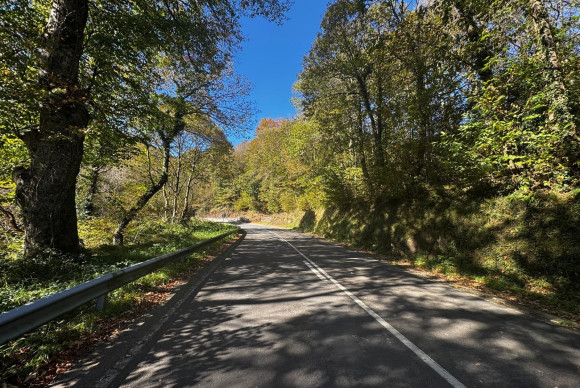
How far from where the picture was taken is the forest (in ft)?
17.5

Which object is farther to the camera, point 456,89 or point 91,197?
point 91,197

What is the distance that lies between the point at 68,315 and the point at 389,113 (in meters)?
13.1

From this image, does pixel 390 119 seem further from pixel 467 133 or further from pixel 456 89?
pixel 467 133

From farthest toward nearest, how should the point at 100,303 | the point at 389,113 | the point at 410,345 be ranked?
the point at 389,113
the point at 100,303
the point at 410,345

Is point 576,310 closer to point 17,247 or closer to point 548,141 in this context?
point 548,141

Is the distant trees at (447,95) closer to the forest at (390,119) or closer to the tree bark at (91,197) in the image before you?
the forest at (390,119)

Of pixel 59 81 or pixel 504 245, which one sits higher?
pixel 59 81

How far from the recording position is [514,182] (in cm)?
731

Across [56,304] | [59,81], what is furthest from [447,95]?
[56,304]

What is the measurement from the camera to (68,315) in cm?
390

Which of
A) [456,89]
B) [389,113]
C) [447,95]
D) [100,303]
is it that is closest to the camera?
[100,303]

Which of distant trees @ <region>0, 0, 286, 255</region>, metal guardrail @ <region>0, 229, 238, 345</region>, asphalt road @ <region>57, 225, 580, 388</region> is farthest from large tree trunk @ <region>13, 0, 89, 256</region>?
asphalt road @ <region>57, 225, 580, 388</region>

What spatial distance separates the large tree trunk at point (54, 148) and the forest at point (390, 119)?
3cm

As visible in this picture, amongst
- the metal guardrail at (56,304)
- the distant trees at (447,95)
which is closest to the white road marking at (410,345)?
the metal guardrail at (56,304)
